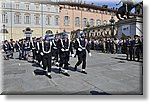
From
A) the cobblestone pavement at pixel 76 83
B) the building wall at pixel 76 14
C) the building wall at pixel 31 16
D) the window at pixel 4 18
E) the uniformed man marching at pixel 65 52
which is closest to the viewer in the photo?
the cobblestone pavement at pixel 76 83

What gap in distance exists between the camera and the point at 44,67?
306 cm

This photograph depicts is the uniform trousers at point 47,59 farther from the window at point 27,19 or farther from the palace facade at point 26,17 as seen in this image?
the window at point 27,19

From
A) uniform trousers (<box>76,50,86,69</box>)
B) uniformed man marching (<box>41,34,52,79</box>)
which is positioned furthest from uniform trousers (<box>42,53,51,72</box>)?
uniform trousers (<box>76,50,86,69</box>)

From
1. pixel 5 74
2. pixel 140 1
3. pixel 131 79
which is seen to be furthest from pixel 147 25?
pixel 5 74

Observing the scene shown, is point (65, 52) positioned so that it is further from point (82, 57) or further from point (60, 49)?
point (82, 57)

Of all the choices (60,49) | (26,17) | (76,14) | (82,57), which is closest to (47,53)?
(60,49)

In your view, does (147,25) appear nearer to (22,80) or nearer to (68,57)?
(68,57)

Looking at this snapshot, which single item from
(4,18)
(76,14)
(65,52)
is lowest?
(65,52)

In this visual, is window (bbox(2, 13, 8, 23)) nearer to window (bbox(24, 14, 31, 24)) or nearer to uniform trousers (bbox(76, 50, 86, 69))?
window (bbox(24, 14, 31, 24))

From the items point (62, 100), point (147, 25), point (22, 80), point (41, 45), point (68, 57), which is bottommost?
point (62, 100)

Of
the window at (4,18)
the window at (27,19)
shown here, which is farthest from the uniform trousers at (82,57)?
the window at (4,18)

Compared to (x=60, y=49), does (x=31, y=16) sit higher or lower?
higher

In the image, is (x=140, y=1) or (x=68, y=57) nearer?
(x=140, y=1)

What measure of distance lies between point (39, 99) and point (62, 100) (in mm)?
306
